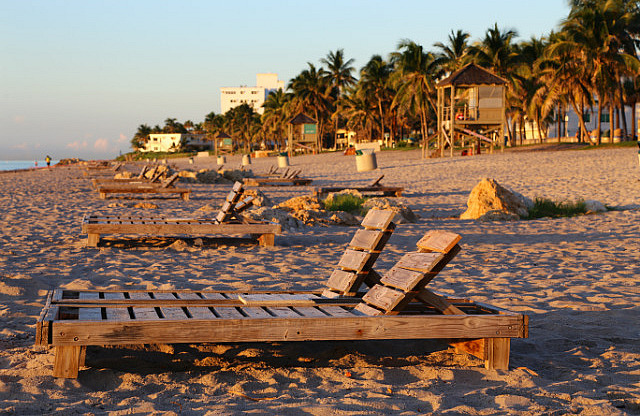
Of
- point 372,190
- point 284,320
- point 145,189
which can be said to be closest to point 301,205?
point 372,190

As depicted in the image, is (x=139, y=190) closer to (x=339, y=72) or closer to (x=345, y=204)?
(x=345, y=204)

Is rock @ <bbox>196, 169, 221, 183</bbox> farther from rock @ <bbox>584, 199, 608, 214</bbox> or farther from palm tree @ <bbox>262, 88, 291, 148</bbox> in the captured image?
palm tree @ <bbox>262, 88, 291, 148</bbox>

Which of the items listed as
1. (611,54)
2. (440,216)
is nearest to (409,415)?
(440,216)

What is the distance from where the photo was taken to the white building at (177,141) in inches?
5202

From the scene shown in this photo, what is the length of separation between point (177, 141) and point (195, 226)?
12870 cm

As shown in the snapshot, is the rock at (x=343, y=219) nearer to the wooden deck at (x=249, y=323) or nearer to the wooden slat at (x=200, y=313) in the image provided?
the wooden deck at (x=249, y=323)

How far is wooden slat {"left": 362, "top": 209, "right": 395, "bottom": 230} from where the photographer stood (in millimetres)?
4191

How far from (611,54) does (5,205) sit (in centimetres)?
3521

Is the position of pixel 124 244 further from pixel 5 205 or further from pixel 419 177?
pixel 419 177

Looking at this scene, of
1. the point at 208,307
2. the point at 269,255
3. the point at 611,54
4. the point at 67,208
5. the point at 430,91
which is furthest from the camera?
the point at 430,91

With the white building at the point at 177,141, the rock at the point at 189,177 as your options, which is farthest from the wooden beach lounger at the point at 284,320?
the white building at the point at 177,141

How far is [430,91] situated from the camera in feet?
161

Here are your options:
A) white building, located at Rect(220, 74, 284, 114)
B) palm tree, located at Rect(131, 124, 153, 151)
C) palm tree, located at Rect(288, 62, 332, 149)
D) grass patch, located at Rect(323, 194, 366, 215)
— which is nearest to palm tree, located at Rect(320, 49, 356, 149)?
palm tree, located at Rect(288, 62, 332, 149)

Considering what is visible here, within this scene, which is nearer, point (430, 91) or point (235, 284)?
point (235, 284)
